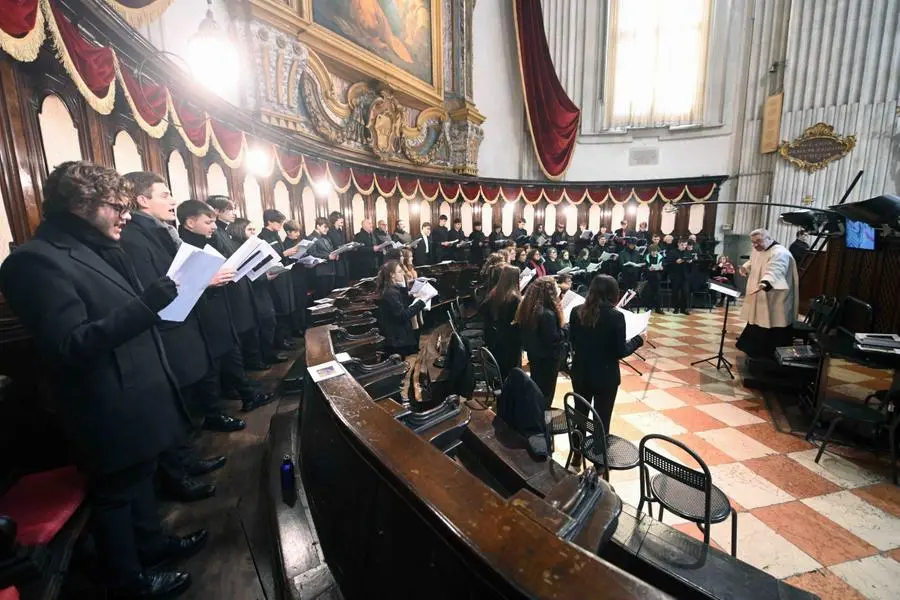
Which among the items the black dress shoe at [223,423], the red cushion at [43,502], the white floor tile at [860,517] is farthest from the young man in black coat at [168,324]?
the white floor tile at [860,517]

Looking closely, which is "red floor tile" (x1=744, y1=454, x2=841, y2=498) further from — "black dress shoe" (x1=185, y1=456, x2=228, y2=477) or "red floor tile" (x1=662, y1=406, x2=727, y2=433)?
"black dress shoe" (x1=185, y1=456, x2=228, y2=477)

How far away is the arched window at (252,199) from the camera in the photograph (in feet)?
19.3

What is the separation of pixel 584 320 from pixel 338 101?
719cm

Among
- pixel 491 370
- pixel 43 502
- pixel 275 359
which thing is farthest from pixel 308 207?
pixel 43 502

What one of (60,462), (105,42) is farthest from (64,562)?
(105,42)

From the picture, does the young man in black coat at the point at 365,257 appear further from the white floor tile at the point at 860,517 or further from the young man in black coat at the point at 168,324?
the white floor tile at the point at 860,517

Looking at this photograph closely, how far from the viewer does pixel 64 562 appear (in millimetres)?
1371

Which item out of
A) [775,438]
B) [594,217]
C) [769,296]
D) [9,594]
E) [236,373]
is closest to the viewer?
A: [9,594]

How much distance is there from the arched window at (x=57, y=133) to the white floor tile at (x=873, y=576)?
18.0 feet

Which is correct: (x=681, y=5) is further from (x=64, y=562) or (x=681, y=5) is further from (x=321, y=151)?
(x=64, y=562)

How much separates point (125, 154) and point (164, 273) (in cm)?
236

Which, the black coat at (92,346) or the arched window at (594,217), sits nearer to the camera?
the black coat at (92,346)

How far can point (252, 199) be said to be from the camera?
6039 millimetres

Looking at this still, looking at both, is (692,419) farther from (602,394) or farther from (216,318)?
(216,318)
